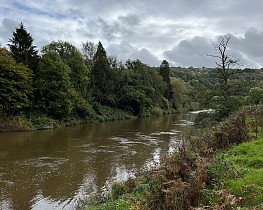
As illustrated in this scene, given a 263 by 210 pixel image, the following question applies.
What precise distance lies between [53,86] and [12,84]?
5.47 metres

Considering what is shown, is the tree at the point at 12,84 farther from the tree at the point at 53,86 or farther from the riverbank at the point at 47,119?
the tree at the point at 53,86

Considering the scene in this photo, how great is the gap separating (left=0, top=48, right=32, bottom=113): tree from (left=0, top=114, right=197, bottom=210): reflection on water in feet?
13.7

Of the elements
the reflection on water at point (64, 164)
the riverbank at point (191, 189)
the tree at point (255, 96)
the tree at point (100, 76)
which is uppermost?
the tree at point (100, 76)

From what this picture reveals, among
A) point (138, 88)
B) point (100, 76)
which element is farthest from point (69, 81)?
point (138, 88)

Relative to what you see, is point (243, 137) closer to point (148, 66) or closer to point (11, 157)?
point (11, 157)

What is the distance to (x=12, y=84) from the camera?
2995cm

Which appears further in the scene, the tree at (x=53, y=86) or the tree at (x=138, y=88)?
the tree at (x=138, y=88)

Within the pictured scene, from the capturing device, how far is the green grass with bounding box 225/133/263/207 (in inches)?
237

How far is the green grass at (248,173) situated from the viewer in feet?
19.7

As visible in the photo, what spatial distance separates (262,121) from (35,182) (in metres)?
10.4

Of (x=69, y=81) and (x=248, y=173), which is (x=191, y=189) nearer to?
(x=248, y=173)

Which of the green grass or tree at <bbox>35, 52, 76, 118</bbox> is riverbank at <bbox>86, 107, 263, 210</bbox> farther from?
tree at <bbox>35, 52, 76, 118</bbox>

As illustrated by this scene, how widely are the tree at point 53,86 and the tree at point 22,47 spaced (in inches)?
50.6

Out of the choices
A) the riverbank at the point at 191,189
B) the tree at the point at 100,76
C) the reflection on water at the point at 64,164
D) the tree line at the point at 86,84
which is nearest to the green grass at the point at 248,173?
the riverbank at the point at 191,189
